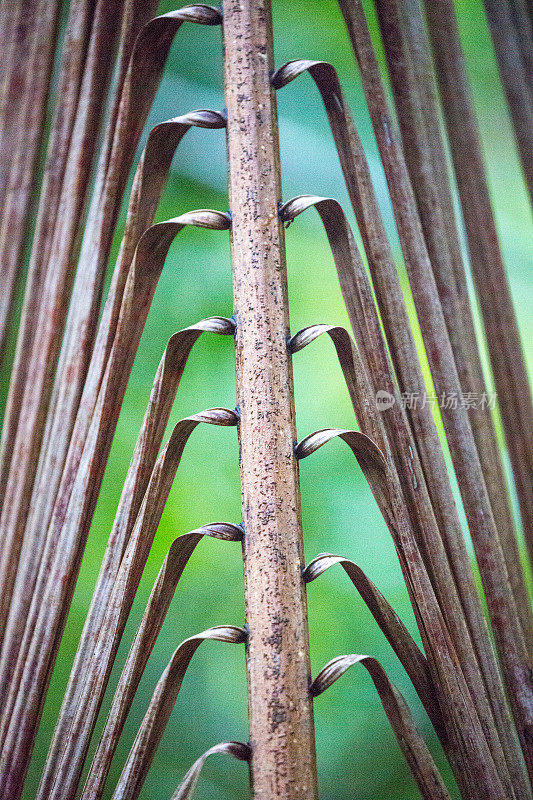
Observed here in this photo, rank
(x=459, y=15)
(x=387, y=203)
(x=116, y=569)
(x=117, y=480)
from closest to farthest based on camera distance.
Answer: (x=116, y=569) → (x=117, y=480) → (x=387, y=203) → (x=459, y=15)

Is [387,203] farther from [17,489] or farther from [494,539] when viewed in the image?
[17,489]

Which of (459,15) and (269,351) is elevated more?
(459,15)

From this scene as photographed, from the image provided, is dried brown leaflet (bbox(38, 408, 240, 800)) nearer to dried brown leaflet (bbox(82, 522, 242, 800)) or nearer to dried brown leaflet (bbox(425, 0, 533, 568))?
dried brown leaflet (bbox(82, 522, 242, 800))

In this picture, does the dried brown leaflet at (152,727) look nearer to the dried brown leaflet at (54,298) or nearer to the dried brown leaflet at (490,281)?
the dried brown leaflet at (54,298)

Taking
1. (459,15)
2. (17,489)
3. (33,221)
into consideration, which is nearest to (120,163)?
(33,221)

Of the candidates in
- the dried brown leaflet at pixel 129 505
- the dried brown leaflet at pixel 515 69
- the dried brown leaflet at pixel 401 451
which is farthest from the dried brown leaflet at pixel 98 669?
the dried brown leaflet at pixel 515 69

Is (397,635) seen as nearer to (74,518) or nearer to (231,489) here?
(74,518)
